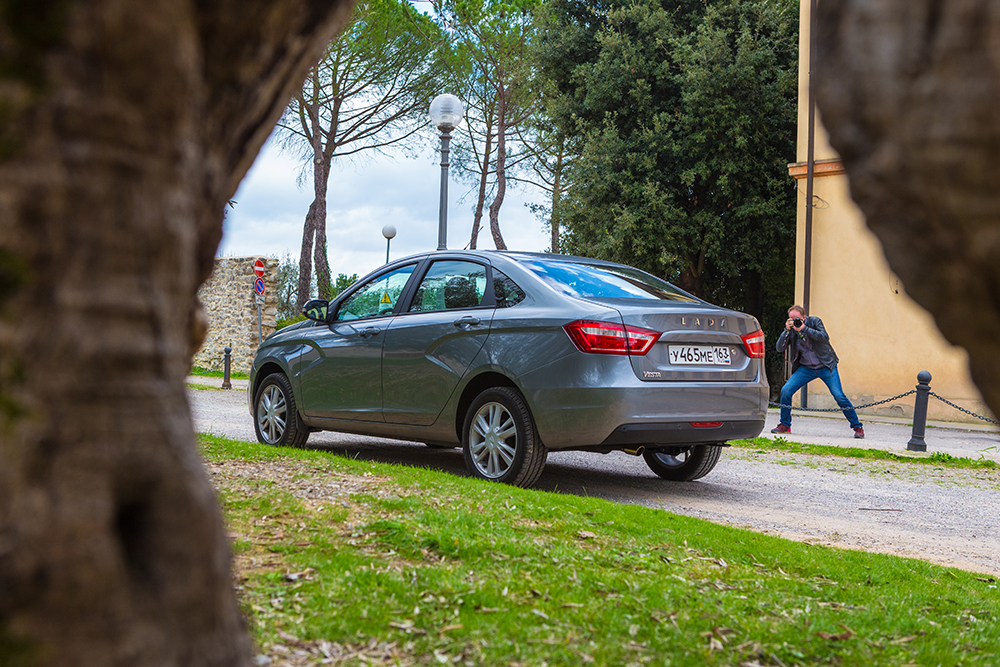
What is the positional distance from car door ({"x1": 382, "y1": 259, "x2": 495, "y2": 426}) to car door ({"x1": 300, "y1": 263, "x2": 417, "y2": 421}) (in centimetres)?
15

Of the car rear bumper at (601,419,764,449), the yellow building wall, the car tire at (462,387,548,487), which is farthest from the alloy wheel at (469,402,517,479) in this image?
the yellow building wall

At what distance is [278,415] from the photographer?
796 cm

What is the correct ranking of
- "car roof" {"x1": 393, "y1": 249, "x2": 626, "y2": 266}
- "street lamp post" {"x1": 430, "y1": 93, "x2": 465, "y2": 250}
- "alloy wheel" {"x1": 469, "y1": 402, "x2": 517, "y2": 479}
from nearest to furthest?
"alloy wheel" {"x1": 469, "y1": 402, "x2": 517, "y2": 479} → "car roof" {"x1": 393, "y1": 249, "x2": 626, "y2": 266} → "street lamp post" {"x1": 430, "y1": 93, "x2": 465, "y2": 250}

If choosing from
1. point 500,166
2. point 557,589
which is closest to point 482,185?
point 500,166

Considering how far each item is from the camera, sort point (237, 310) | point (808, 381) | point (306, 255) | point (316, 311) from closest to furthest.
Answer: point (316, 311)
point (808, 381)
point (237, 310)
point (306, 255)

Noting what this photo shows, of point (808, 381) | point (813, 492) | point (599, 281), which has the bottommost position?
point (813, 492)

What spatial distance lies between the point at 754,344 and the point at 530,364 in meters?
1.68

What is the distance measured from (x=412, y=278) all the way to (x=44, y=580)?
Answer: 19.8 feet

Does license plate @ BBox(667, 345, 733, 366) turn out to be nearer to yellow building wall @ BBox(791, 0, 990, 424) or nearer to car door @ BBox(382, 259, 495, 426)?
car door @ BBox(382, 259, 495, 426)

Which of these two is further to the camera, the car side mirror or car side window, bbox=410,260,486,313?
the car side mirror

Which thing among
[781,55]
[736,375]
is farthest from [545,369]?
[781,55]

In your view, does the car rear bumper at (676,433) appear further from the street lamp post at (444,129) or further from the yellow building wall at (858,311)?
the yellow building wall at (858,311)

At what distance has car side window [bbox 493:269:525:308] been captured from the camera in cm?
622

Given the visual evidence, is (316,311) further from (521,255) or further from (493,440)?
(493,440)
